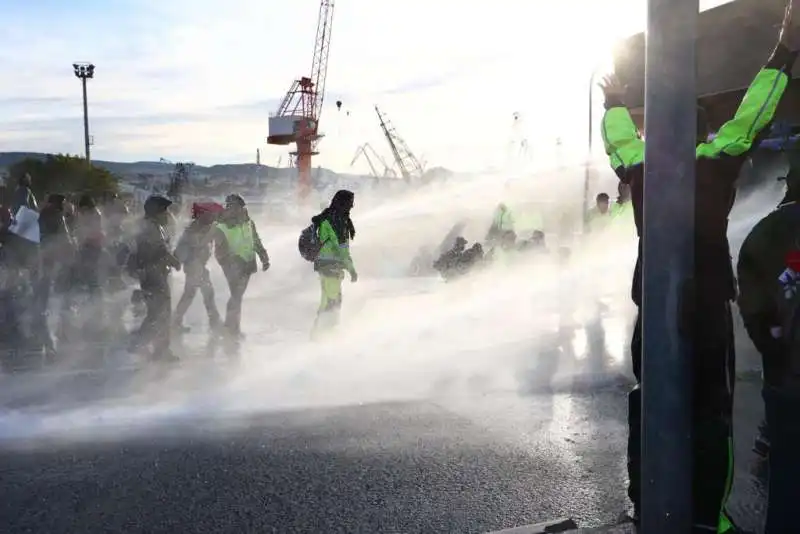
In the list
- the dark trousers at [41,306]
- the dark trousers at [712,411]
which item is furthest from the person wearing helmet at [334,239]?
the dark trousers at [712,411]

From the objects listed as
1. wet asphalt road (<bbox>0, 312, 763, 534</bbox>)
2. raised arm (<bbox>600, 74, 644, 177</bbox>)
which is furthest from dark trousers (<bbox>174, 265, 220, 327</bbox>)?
raised arm (<bbox>600, 74, 644, 177</bbox>)

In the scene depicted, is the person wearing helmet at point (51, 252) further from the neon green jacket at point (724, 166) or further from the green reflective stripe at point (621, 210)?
the neon green jacket at point (724, 166)

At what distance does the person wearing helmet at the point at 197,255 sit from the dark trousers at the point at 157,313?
75cm

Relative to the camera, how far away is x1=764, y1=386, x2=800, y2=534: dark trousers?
3000 millimetres

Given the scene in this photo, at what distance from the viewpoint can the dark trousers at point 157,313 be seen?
8070mm

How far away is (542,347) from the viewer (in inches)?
329

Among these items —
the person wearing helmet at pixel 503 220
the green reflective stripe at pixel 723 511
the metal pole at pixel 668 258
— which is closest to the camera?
the metal pole at pixel 668 258

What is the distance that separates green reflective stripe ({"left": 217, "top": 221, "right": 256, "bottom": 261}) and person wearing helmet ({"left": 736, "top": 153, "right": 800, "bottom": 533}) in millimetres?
6596

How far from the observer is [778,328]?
9.89ft

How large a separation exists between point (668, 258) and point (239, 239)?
700 cm

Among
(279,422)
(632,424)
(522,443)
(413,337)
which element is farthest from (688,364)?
(413,337)

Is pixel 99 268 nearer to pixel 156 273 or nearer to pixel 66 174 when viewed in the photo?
pixel 156 273

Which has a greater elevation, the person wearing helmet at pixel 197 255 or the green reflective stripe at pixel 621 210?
the green reflective stripe at pixel 621 210

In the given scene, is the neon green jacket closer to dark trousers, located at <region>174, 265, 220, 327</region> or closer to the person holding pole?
the person holding pole
